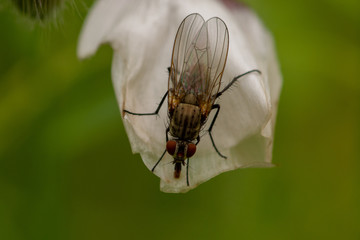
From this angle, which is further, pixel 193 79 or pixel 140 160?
pixel 140 160

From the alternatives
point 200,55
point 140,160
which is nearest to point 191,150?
point 200,55

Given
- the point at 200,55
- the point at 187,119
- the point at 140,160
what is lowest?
the point at 140,160

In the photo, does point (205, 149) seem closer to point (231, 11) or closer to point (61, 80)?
point (231, 11)

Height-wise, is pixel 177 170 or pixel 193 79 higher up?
pixel 193 79

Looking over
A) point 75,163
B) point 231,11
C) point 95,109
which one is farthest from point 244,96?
point 75,163

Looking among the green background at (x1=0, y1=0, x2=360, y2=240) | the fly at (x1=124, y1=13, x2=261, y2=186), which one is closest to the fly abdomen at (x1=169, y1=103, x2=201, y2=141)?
the fly at (x1=124, y1=13, x2=261, y2=186)

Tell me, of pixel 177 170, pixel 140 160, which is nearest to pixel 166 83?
pixel 177 170

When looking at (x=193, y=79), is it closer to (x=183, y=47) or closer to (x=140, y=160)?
(x=183, y=47)
